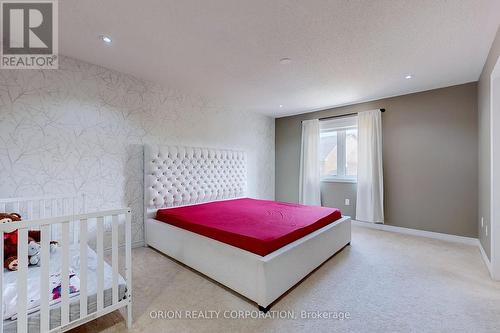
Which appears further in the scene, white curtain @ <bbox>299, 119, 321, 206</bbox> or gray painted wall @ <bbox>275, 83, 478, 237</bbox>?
white curtain @ <bbox>299, 119, 321, 206</bbox>

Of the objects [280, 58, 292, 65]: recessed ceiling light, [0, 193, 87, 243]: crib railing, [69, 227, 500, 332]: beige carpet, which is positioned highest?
→ [280, 58, 292, 65]: recessed ceiling light

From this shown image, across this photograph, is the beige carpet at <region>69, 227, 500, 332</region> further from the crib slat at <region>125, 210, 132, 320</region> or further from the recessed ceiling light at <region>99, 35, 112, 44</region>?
the recessed ceiling light at <region>99, 35, 112, 44</region>

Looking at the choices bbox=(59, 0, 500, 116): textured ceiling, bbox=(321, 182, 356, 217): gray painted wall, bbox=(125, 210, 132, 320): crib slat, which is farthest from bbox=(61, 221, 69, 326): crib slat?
bbox=(321, 182, 356, 217): gray painted wall

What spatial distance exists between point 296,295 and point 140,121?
291 centimetres

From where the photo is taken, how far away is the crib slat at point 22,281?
117 cm

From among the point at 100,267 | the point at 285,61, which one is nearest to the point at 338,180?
the point at 285,61

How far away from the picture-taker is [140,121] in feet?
10.5

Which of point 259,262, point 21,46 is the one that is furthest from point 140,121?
point 259,262

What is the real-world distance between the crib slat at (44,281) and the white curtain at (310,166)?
4.35m

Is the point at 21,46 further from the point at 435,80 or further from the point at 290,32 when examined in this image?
the point at 435,80

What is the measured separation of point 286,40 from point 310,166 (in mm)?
3140

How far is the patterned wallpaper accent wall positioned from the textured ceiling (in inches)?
11.2

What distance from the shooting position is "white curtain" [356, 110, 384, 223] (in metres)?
4.04

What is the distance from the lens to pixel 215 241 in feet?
7.31
